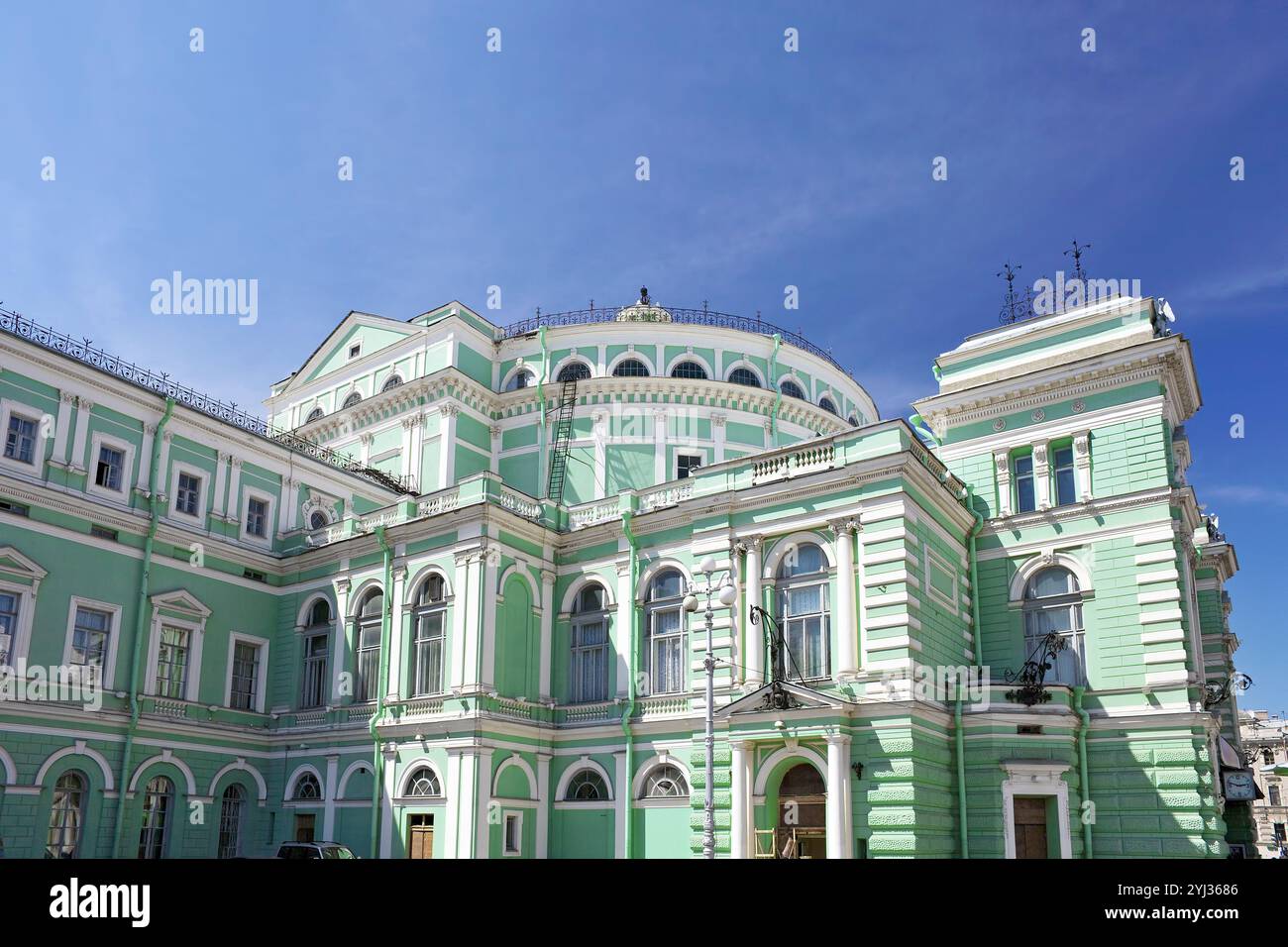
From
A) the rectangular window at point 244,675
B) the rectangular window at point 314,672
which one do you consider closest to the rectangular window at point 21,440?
the rectangular window at point 244,675

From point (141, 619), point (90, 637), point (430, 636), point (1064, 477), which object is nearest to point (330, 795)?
point (430, 636)

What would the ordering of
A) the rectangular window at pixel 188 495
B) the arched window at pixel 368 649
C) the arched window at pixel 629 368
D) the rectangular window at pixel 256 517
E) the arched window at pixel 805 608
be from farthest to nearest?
1. the arched window at pixel 629 368
2. the rectangular window at pixel 256 517
3. the rectangular window at pixel 188 495
4. the arched window at pixel 368 649
5. the arched window at pixel 805 608

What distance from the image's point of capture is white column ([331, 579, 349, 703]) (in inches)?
1275

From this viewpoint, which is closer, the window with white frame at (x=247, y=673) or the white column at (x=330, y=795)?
the white column at (x=330, y=795)

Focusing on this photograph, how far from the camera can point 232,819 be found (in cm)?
3209

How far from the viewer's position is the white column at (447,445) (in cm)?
3997

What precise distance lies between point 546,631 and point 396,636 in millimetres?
4402

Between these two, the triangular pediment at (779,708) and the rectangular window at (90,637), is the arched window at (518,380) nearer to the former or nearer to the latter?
the rectangular window at (90,637)

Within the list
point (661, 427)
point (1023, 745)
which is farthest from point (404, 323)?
point (1023, 745)

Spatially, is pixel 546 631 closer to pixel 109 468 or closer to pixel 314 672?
pixel 314 672

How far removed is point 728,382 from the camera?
42.5 metres

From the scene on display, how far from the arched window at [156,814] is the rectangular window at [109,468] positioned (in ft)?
28.0
